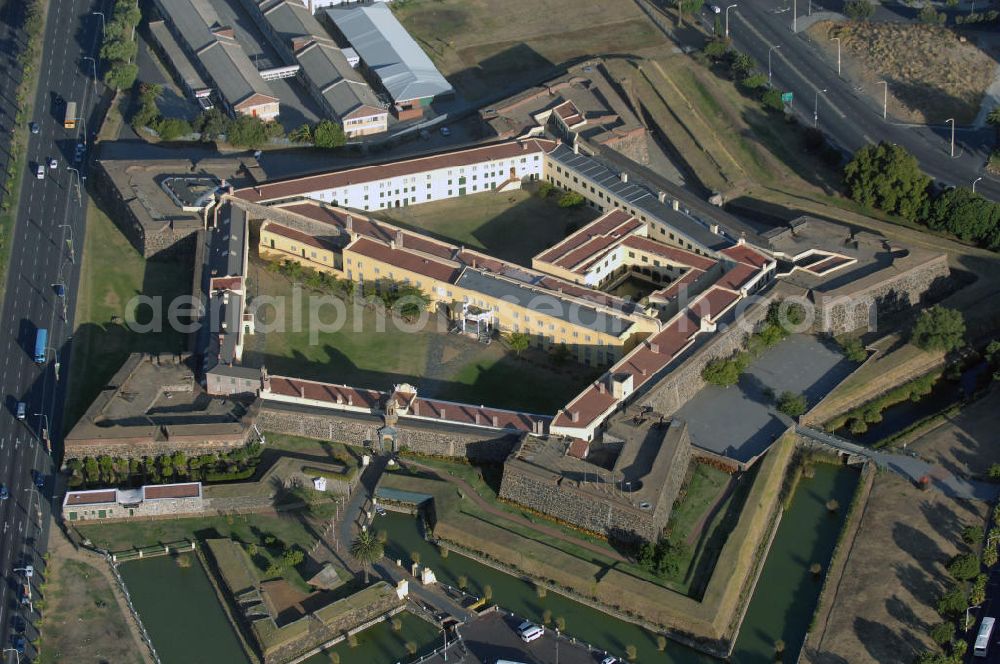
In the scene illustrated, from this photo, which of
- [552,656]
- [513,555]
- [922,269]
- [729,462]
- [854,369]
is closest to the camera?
[552,656]

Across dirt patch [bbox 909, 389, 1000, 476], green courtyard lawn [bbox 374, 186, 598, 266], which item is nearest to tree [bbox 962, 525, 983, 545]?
dirt patch [bbox 909, 389, 1000, 476]

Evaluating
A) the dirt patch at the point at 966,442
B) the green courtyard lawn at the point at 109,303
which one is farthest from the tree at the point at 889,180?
the green courtyard lawn at the point at 109,303

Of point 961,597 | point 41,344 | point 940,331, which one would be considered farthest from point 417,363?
point 961,597

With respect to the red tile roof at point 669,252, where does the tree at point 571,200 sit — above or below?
above

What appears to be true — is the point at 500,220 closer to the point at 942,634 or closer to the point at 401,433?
the point at 401,433

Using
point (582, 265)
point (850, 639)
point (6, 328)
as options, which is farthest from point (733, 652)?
point (6, 328)

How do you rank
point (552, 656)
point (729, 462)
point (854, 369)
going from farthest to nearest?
point (854, 369), point (729, 462), point (552, 656)

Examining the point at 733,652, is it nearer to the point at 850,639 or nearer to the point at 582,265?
the point at 850,639

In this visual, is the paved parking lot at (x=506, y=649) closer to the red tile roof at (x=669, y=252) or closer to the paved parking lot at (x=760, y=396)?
the paved parking lot at (x=760, y=396)
